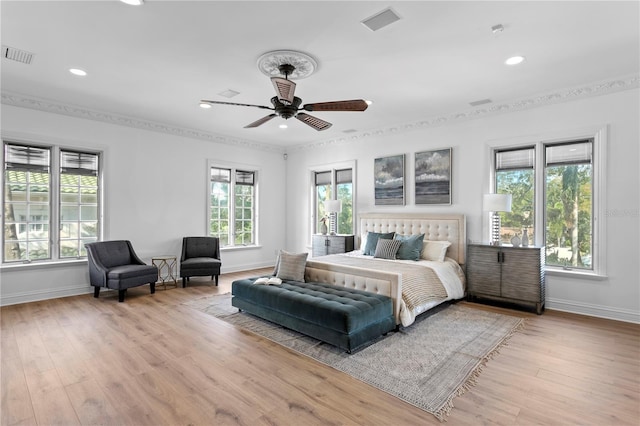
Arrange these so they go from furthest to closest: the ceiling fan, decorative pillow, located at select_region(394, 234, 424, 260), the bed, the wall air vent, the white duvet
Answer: decorative pillow, located at select_region(394, 234, 424, 260)
the wall air vent
the white duvet
the bed
the ceiling fan

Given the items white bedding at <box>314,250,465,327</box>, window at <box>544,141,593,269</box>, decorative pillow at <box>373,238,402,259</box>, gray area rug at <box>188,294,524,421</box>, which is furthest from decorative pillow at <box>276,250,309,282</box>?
window at <box>544,141,593,269</box>

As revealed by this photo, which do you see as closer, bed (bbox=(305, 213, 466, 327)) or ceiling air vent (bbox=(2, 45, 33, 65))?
ceiling air vent (bbox=(2, 45, 33, 65))

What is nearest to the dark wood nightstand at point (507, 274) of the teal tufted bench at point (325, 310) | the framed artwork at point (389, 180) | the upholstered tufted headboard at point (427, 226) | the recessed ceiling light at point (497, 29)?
the upholstered tufted headboard at point (427, 226)

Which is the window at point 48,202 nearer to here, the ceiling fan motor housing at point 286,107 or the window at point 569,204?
the ceiling fan motor housing at point 286,107

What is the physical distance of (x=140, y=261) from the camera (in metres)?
5.62

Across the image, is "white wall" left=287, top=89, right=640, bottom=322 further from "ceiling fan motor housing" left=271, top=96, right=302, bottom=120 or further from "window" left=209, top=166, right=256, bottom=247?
"window" left=209, top=166, right=256, bottom=247

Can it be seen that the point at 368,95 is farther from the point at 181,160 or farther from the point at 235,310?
the point at 181,160

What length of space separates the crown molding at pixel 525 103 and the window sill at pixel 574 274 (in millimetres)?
2343

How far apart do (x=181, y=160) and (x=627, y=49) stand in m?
6.81

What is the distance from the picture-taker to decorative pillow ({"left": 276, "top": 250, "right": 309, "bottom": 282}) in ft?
14.4

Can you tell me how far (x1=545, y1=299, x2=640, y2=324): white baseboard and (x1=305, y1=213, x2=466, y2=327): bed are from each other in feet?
3.92

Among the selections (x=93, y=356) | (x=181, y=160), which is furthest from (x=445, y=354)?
(x=181, y=160)

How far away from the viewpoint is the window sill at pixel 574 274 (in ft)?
13.9

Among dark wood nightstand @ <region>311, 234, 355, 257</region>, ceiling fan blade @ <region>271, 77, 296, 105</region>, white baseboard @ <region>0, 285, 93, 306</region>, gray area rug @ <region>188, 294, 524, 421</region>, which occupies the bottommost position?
gray area rug @ <region>188, 294, 524, 421</region>
